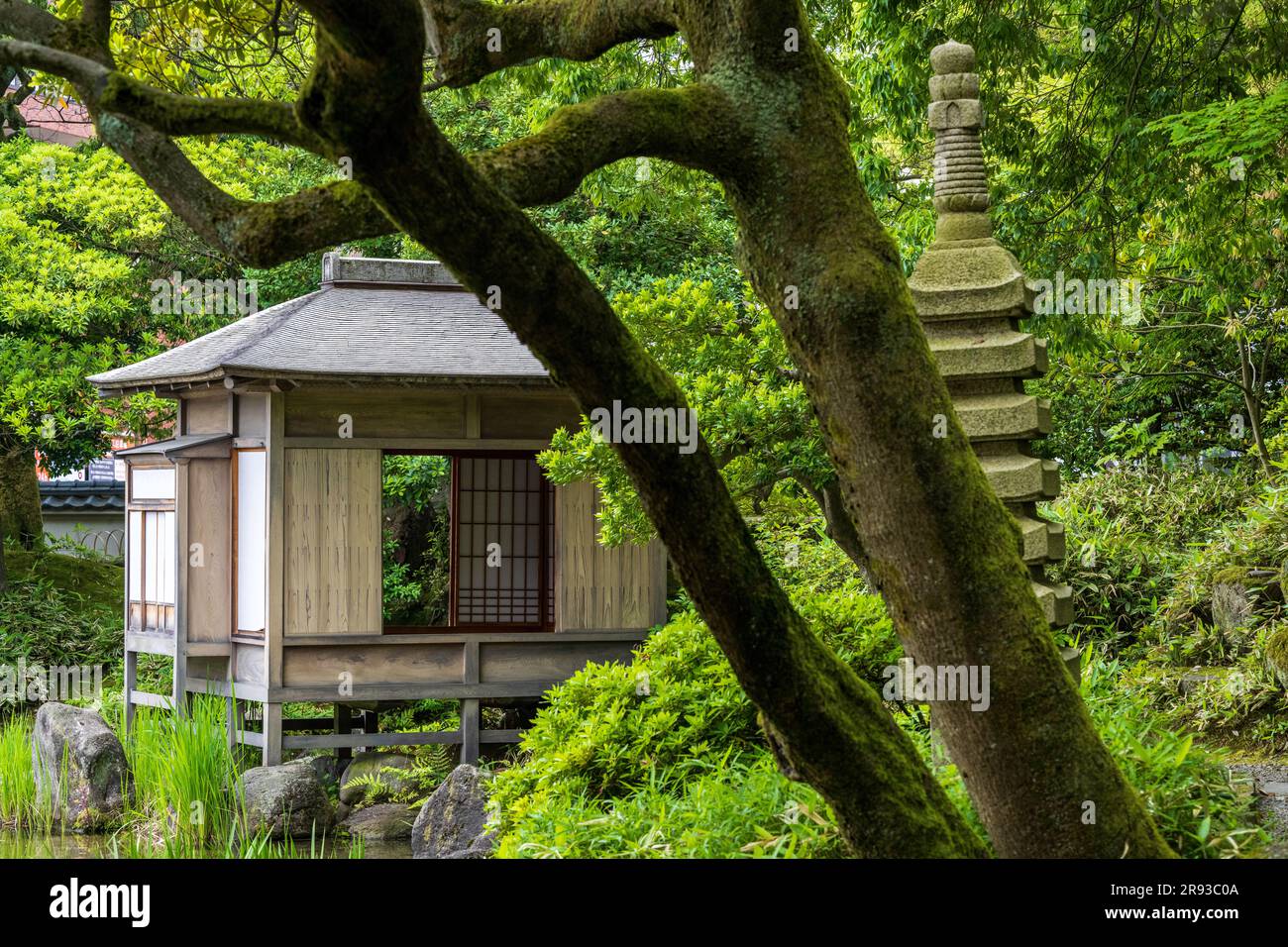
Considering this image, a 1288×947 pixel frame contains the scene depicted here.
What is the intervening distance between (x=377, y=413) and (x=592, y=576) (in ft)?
8.07

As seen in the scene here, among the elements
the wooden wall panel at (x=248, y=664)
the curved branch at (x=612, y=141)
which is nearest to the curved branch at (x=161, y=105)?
the curved branch at (x=612, y=141)

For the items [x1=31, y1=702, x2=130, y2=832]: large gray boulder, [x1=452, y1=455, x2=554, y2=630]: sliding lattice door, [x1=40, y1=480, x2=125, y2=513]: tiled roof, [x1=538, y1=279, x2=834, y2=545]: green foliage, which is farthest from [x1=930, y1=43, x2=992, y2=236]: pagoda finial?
[x1=40, y1=480, x2=125, y2=513]: tiled roof

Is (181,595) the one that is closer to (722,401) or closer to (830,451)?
(722,401)

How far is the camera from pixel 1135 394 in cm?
1355

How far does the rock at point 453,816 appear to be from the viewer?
A: 925 cm

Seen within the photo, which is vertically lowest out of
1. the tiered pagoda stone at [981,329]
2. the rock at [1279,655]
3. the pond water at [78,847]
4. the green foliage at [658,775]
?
the pond water at [78,847]

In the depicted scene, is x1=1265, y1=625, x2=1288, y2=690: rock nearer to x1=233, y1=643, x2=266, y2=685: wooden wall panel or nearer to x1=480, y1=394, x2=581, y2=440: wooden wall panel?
x1=480, y1=394, x2=581, y2=440: wooden wall panel

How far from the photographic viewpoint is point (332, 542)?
1151cm

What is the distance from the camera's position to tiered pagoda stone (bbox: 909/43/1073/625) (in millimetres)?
5223

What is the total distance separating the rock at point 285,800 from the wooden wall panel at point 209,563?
5.78 ft

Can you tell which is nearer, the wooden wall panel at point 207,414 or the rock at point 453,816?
the rock at point 453,816

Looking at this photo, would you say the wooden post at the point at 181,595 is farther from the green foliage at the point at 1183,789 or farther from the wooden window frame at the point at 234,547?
the green foliage at the point at 1183,789

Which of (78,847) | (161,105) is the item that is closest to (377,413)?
(78,847)
